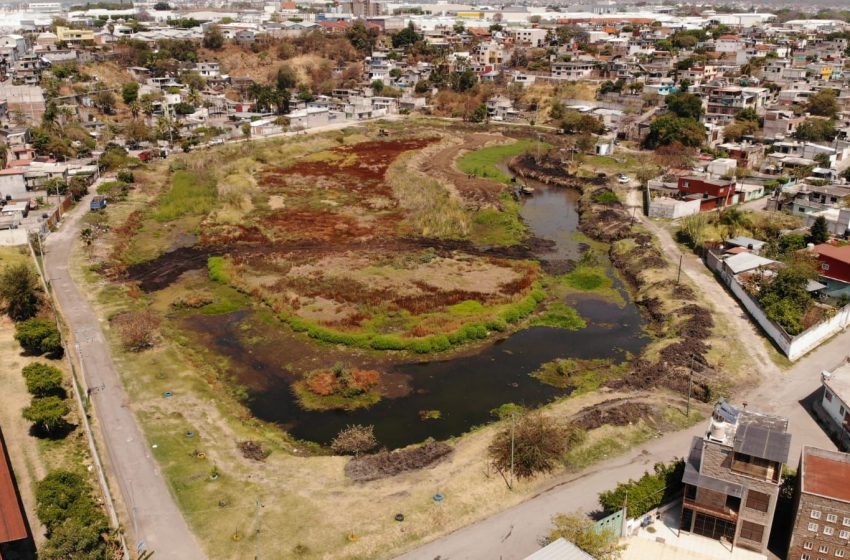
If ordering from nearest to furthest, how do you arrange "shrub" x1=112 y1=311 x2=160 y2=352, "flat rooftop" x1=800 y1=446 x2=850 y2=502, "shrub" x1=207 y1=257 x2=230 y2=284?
"flat rooftop" x1=800 y1=446 x2=850 y2=502, "shrub" x1=112 y1=311 x2=160 y2=352, "shrub" x1=207 y1=257 x2=230 y2=284

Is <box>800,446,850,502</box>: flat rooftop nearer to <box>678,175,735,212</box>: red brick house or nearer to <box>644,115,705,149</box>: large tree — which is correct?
<box>678,175,735,212</box>: red brick house

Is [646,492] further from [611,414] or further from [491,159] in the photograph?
[491,159]

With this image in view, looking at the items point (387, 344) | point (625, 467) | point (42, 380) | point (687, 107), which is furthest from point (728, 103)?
point (42, 380)

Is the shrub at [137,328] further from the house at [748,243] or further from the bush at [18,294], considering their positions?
the house at [748,243]

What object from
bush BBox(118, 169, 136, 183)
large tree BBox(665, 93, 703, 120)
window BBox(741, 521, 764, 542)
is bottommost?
window BBox(741, 521, 764, 542)

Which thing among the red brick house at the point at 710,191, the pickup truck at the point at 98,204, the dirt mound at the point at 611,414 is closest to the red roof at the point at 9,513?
the dirt mound at the point at 611,414

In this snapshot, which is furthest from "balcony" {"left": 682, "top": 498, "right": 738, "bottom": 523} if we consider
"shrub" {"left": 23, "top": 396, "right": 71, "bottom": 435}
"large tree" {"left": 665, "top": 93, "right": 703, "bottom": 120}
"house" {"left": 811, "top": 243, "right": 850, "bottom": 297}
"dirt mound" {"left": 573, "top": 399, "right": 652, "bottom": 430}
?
"large tree" {"left": 665, "top": 93, "right": 703, "bottom": 120}
